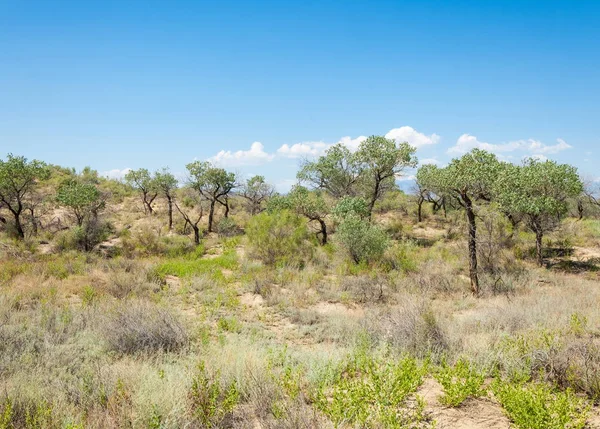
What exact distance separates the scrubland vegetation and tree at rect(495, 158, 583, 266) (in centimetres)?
10

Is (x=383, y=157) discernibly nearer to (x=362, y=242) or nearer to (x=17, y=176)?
(x=362, y=242)

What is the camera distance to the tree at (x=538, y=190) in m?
16.6

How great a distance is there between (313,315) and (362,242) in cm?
715

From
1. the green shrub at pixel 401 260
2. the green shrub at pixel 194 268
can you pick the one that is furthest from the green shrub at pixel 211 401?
the green shrub at pixel 401 260

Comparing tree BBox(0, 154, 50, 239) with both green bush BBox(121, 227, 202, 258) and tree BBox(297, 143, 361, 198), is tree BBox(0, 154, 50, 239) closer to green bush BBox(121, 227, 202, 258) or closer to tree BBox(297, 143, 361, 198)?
green bush BBox(121, 227, 202, 258)

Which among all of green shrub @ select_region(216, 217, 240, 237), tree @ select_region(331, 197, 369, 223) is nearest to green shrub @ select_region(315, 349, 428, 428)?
tree @ select_region(331, 197, 369, 223)

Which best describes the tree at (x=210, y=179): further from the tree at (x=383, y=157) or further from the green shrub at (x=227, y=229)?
the tree at (x=383, y=157)

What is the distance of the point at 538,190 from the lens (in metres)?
17.3

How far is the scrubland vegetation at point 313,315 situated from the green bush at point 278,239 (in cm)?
8

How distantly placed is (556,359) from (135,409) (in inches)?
248

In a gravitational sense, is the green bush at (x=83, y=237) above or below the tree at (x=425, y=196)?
below

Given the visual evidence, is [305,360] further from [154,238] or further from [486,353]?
[154,238]

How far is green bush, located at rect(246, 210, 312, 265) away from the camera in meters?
17.9

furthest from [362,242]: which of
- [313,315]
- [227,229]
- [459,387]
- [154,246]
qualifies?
[227,229]
